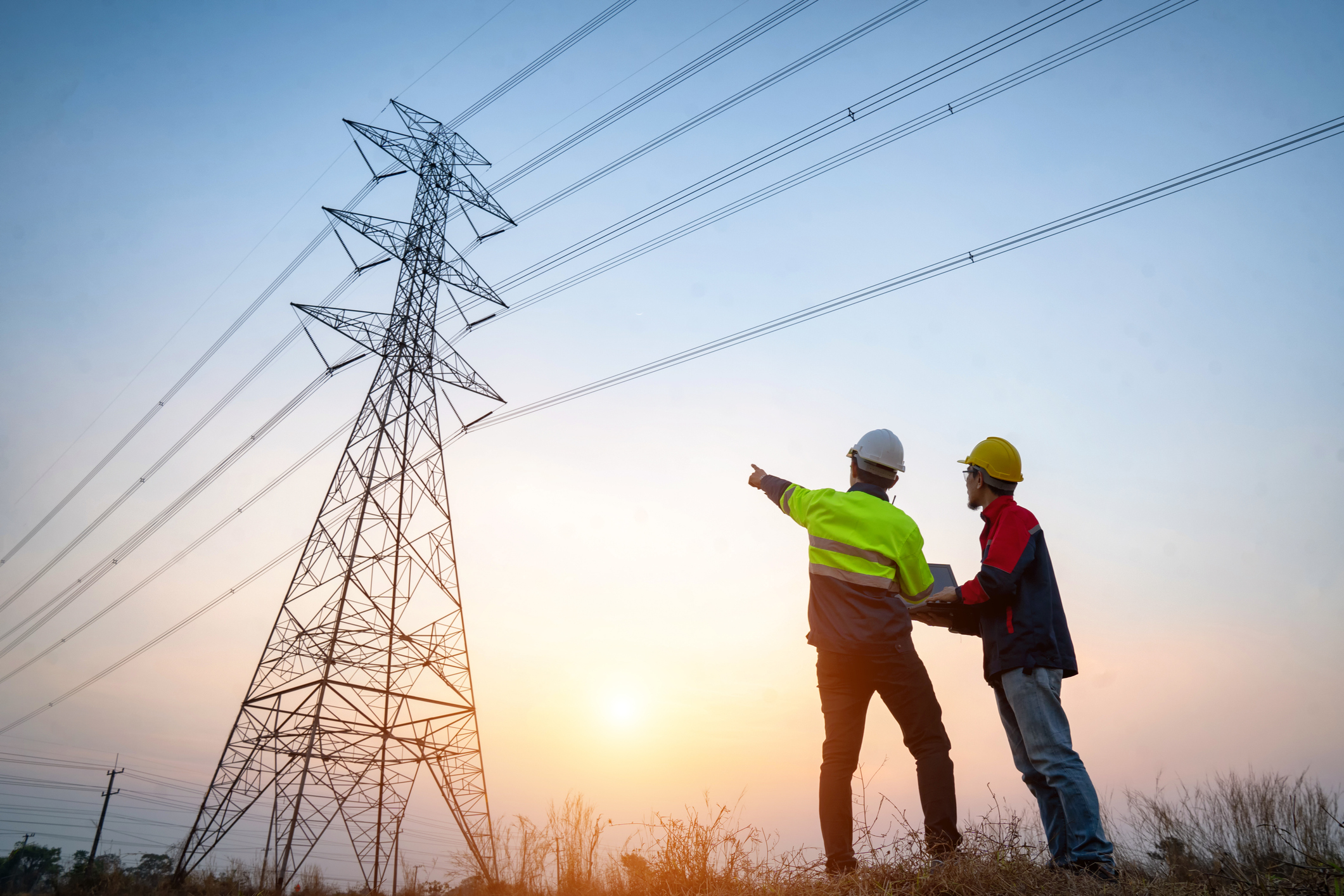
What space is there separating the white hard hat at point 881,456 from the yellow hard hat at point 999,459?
454 mm

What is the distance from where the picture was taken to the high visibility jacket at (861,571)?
400cm

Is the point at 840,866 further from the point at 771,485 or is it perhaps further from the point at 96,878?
the point at 96,878

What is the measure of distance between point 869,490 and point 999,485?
0.75 meters

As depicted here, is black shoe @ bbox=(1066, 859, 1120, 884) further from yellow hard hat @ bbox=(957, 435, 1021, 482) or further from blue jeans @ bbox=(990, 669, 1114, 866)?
yellow hard hat @ bbox=(957, 435, 1021, 482)

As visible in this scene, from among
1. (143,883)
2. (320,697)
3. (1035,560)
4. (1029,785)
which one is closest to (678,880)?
(1029,785)

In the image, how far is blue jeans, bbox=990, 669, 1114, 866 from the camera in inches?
136

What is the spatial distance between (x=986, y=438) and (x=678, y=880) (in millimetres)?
3162

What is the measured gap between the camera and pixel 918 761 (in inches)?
152

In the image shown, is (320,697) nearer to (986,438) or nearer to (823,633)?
(823,633)

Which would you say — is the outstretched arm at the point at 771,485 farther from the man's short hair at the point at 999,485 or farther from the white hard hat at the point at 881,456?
the man's short hair at the point at 999,485

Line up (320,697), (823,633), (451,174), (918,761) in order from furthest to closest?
1. (451,174)
2. (320,697)
3. (823,633)
4. (918,761)

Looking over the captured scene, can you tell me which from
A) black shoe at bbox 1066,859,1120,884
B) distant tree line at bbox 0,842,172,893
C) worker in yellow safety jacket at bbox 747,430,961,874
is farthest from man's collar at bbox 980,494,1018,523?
distant tree line at bbox 0,842,172,893

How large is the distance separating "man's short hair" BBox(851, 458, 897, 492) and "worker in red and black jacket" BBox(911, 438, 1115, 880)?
0.55 meters

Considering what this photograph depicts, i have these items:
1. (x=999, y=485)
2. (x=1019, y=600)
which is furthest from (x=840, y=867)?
(x=999, y=485)
